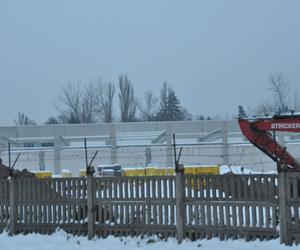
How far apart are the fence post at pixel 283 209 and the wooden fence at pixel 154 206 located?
0.7 inches

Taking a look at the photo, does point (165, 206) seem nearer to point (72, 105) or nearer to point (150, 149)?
point (150, 149)

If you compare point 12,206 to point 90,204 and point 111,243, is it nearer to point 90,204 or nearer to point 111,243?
point 90,204

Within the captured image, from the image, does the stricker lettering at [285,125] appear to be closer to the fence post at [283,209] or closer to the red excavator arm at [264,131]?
the red excavator arm at [264,131]

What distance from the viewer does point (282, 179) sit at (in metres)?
10.1

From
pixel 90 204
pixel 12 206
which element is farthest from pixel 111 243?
pixel 12 206

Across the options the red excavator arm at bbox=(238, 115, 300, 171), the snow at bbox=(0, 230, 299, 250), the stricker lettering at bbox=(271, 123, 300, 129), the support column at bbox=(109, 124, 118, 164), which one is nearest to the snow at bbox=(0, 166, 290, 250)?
the snow at bbox=(0, 230, 299, 250)

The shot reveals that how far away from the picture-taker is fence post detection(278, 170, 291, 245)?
10.1 m

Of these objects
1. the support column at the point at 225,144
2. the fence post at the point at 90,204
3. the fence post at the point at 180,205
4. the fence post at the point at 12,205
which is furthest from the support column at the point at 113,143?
the fence post at the point at 180,205

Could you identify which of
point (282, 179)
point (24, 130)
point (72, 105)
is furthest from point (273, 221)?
point (72, 105)

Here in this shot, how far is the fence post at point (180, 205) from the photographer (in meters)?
10.9

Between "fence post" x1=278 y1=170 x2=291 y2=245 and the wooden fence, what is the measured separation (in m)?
0.02

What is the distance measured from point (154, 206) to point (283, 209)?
8.12 feet

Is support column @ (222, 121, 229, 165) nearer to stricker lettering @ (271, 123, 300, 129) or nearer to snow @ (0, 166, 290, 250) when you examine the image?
stricker lettering @ (271, 123, 300, 129)

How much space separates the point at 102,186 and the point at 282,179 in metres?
3.61
